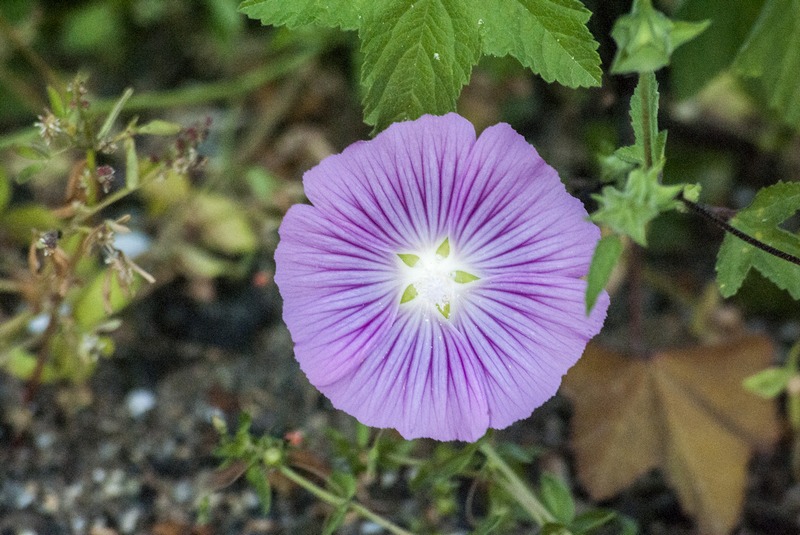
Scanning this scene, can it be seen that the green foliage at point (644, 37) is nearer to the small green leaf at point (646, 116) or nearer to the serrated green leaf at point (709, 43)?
the small green leaf at point (646, 116)

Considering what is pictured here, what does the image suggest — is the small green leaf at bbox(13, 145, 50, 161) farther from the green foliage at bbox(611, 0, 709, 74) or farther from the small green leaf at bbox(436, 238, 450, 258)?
the green foliage at bbox(611, 0, 709, 74)

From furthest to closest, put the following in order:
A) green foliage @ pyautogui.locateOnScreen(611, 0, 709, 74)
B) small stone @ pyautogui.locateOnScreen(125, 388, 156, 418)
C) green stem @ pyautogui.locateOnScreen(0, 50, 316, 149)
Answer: green stem @ pyautogui.locateOnScreen(0, 50, 316, 149)
small stone @ pyautogui.locateOnScreen(125, 388, 156, 418)
green foliage @ pyautogui.locateOnScreen(611, 0, 709, 74)

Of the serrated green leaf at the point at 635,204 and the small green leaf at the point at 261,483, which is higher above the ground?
the serrated green leaf at the point at 635,204

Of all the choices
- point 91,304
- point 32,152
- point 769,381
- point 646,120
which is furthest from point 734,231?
point 91,304

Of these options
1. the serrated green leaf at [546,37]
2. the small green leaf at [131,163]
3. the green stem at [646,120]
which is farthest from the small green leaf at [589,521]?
the small green leaf at [131,163]

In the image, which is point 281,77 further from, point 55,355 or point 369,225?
point 369,225

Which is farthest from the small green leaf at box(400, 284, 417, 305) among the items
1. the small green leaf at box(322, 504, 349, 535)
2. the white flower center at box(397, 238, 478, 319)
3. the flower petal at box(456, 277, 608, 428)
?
the small green leaf at box(322, 504, 349, 535)

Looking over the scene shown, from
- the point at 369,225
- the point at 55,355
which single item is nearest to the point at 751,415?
the point at 369,225
